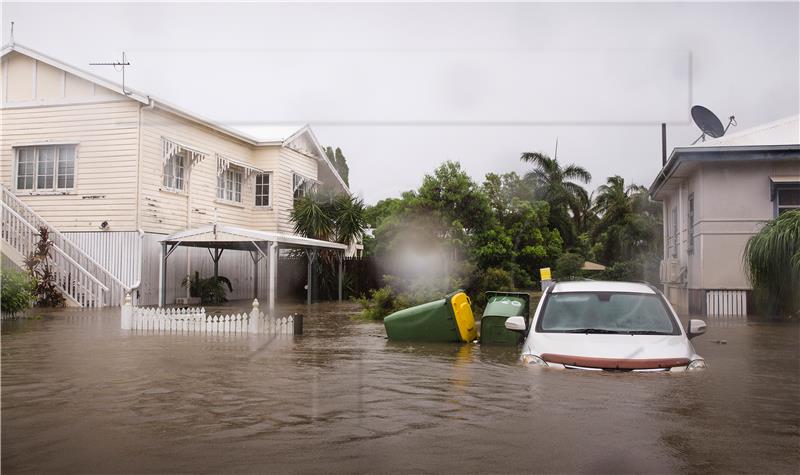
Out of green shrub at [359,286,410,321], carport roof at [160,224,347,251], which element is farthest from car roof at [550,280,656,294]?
carport roof at [160,224,347,251]

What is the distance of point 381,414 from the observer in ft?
21.8

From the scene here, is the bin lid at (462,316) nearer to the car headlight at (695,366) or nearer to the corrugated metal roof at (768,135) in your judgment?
the car headlight at (695,366)

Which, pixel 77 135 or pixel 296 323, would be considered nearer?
pixel 296 323

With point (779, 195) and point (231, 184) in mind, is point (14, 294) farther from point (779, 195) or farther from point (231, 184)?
point (779, 195)

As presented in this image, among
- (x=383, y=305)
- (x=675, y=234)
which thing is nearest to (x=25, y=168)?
(x=383, y=305)

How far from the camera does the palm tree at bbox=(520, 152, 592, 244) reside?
140ft

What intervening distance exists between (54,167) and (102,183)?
1.91m

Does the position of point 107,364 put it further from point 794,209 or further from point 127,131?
point 794,209

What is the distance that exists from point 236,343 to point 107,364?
2772mm

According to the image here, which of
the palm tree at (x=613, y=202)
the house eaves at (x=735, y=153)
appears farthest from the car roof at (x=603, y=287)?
the palm tree at (x=613, y=202)

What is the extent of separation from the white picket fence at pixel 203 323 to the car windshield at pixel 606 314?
20.9 ft

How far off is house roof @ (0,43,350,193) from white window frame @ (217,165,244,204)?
118cm

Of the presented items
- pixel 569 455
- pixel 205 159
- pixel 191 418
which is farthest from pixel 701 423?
pixel 205 159

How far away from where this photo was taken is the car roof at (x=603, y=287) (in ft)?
29.3
